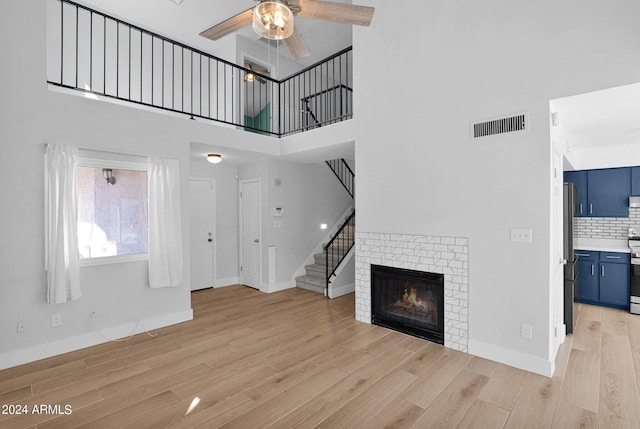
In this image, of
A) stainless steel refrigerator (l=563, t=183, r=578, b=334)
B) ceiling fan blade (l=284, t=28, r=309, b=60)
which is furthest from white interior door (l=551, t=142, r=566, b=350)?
ceiling fan blade (l=284, t=28, r=309, b=60)

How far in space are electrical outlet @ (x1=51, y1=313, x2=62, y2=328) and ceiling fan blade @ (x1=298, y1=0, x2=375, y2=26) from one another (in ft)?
12.9

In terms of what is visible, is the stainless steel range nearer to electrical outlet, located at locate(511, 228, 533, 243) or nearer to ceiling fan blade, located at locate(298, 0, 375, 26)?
electrical outlet, located at locate(511, 228, 533, 243)

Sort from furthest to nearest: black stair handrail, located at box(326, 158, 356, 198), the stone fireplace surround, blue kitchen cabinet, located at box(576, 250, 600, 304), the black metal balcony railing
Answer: black stair handrail, located at box(326, 158, 356, 198) < the black metal balcony railing < blue kitchen cabinet, located at box(576, 250, 600, 304) < the stone fireplace surround

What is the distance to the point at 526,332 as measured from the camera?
301 centimetres

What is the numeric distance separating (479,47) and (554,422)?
11.3 ft

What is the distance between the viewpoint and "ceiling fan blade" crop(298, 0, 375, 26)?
2193mm

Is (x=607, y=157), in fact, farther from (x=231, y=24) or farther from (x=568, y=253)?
(x=231, y=24)

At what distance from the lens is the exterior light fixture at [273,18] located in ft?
6.84

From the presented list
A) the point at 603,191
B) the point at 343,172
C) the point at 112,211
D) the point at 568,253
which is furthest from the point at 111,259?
the point at 603,191

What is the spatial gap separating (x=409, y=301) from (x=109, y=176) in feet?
13.3

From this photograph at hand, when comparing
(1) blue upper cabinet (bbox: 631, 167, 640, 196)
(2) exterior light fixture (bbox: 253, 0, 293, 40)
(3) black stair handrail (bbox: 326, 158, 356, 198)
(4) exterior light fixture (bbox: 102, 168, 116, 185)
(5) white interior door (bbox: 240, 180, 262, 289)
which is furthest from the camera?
(3) black stair handrail (bbox: 326, 158, 356, 198)

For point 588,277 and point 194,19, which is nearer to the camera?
point 588,277

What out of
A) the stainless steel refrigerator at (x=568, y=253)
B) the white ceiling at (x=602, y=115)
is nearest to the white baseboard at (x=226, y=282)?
the stainless steel refrigerator at (x=568, y=253)

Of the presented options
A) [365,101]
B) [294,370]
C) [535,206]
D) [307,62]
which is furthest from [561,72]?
[307,62]
